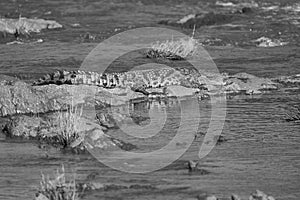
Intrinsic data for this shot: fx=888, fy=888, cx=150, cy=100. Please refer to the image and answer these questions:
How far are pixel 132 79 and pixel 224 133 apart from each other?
469 centimetres

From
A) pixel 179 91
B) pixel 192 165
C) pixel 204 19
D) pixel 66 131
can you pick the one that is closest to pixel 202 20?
pixel 204 19

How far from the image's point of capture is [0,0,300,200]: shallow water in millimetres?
11672

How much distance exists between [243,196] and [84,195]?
6.52 ft

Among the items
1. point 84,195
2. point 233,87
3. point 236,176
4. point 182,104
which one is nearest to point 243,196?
point 236,176

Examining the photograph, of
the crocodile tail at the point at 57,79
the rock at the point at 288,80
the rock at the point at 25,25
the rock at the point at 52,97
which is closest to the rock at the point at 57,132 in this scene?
the rock at the point at 52,97

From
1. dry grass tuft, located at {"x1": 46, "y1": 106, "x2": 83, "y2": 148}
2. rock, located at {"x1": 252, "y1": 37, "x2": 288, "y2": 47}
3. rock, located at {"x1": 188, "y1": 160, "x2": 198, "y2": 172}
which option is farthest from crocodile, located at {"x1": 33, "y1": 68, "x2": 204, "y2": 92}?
rock, located at {"x1": 252, "y1": 37, "x2": 288, "y2": 47}

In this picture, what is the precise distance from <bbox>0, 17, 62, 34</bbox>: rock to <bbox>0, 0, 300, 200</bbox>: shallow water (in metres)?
0.46

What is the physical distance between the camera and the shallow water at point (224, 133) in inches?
460

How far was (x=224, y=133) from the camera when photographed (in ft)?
50.1

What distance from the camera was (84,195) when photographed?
436 inches

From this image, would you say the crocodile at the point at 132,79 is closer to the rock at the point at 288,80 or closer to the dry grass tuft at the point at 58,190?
the rock at the point at 288,80

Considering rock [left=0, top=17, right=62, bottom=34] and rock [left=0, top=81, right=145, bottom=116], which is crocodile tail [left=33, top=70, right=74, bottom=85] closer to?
rock [left=0, top=81, right=145, bottom=116]

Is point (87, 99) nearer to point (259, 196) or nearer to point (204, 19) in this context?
point (259, 196)

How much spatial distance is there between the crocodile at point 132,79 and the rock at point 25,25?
11230mm
